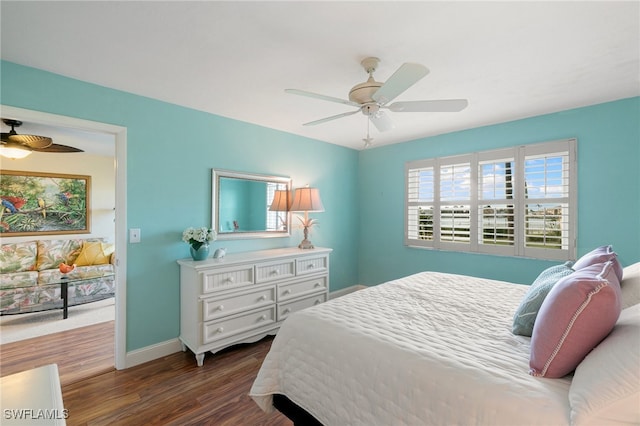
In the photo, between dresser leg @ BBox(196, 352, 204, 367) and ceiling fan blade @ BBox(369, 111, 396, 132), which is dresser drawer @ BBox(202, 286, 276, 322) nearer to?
dresser leg @ BBox(196, 352, 204, 367)

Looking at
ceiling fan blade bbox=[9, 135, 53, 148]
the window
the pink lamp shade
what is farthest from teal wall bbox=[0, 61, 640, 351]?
ceiling fan blade bbox=[9, 135, 53, 148]

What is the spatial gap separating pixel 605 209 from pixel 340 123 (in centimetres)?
274

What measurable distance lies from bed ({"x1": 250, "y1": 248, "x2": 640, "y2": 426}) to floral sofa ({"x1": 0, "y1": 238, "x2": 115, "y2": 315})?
3746 millimetres

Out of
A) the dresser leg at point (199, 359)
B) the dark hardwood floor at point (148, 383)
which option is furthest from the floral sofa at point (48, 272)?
the dresser leg at point (199, 359)

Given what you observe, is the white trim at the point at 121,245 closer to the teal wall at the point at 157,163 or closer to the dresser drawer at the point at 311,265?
the teal wall at the point at 157,163

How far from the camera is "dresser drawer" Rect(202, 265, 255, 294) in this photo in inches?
97.7

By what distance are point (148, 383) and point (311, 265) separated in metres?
1.82

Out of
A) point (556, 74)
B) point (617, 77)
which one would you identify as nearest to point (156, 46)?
point (556, 74)

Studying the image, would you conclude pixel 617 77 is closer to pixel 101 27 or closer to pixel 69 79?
pixel 101 27

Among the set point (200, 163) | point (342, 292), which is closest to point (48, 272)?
point (200, 163)

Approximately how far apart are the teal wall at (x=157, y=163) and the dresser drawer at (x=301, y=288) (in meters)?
0.65

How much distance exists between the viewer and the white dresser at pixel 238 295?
2471 mm

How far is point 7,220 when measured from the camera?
417 centimetres

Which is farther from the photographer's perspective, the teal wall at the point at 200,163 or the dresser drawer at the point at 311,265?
the dresser drawer at the point at 311,265
